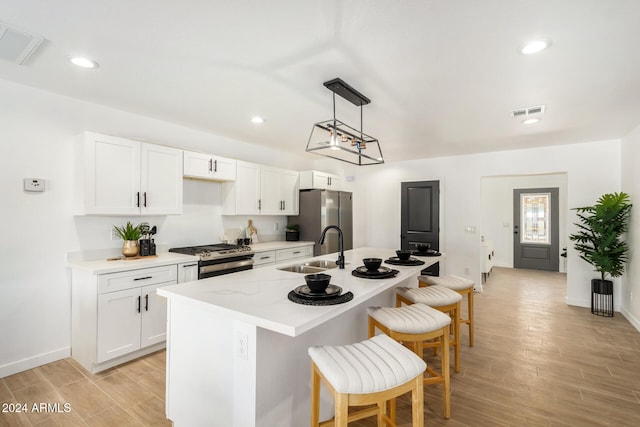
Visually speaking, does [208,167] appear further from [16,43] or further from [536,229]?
[536,229]

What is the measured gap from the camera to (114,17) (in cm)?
171

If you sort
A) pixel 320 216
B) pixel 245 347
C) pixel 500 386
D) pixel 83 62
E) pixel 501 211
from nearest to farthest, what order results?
pixel 245 347 → pixel 83 62 → pixel 500 386 → pixel 320 216 → pixel 501 211

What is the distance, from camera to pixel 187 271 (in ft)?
10.5

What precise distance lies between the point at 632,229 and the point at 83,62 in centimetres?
615

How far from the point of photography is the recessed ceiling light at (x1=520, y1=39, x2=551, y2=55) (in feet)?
6.21

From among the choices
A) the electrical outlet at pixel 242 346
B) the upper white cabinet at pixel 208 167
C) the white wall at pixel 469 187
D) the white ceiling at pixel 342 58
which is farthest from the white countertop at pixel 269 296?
the white wall at pixel 469 187

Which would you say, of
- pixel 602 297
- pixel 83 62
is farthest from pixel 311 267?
pixel 602 297

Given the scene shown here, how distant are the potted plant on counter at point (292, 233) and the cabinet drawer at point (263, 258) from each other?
0.89 meters

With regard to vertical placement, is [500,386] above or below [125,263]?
below

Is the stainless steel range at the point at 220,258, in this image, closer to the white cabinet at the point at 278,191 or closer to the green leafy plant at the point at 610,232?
the white cabinet at the point at 278,191

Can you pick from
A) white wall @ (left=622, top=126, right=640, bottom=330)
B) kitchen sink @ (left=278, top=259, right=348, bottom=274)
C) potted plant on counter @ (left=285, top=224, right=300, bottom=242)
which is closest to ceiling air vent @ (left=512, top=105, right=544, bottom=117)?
white wall @ (left=622, top=126, right=640, bottom=330)

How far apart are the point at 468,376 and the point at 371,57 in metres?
2.70

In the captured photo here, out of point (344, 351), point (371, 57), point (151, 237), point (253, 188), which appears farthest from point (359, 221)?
point (344, 351)

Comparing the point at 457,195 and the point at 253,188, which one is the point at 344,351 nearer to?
the point at 253,188
